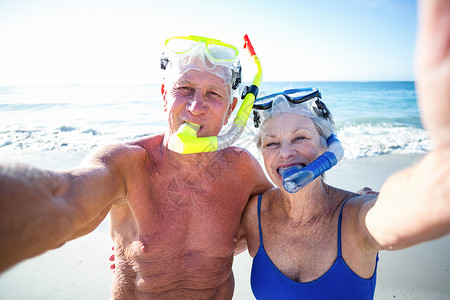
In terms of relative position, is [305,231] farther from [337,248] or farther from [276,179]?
[276,179]

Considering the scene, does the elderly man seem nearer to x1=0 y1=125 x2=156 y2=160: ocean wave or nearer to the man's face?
the man's face

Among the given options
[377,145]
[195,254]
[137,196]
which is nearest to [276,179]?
[195,254]

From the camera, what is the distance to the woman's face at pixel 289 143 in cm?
197

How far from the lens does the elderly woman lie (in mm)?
1783

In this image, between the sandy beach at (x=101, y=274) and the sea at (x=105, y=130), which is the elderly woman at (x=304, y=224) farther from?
the sea at (x=105, y=130)

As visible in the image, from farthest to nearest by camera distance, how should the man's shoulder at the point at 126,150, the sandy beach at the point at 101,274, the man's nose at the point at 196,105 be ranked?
1. the sandy beach at the point at 101,274
2. the man's nose at the point at 196,105
3. the man's shoulder at the point at 126,150

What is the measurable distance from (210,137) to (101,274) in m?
2.63

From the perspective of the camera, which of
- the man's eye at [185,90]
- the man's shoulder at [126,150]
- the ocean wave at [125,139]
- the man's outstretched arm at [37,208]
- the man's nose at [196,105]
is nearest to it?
the man's outstretched arm at [37,208]

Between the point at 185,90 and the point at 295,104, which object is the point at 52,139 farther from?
the point at 295,104

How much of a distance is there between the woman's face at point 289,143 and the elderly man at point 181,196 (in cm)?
43

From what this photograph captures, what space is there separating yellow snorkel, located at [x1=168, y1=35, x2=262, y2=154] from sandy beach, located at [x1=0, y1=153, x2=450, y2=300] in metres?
2.11

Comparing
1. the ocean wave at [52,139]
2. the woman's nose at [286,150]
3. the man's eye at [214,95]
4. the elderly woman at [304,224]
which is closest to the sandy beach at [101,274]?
the elderly woman at [304,224]

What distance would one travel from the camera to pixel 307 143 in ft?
6.59

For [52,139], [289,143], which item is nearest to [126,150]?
[289,143]
